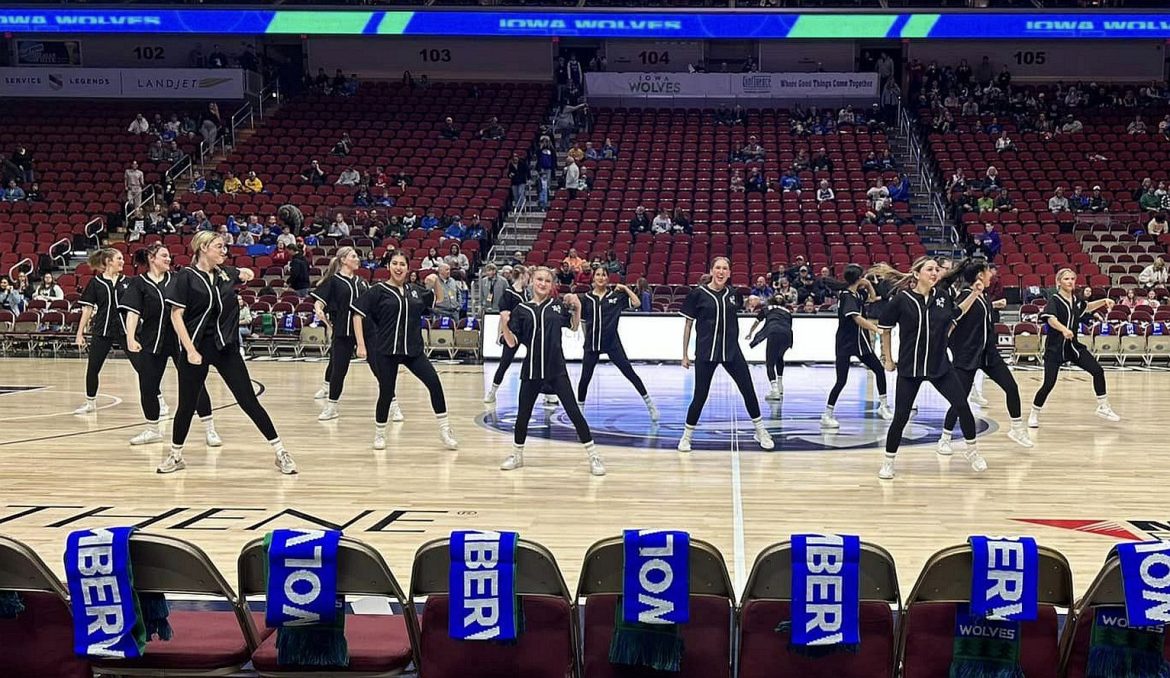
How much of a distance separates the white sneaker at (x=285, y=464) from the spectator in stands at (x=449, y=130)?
2034 cm

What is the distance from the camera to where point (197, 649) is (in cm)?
361

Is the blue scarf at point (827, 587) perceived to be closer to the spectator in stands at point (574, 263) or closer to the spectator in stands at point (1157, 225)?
the spectator in stands at point (574, 263)

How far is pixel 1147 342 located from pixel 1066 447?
373 inches

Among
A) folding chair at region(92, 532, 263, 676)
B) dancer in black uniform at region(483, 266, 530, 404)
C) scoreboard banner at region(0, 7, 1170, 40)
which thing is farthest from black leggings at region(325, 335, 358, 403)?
scoreboard banner at region(0, 7, 1170, 40)

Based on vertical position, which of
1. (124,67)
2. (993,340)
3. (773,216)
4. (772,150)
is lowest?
(993,340)

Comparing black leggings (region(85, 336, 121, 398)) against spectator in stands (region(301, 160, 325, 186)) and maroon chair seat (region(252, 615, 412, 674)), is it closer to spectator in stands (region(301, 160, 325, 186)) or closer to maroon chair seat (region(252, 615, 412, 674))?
maroon chair seat (region(252, 615, 412, 674))

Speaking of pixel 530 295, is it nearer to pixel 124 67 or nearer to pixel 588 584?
pixel 588 584

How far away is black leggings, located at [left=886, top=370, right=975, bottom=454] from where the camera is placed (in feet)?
26.7

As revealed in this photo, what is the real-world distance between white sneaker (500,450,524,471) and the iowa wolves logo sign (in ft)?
12.1

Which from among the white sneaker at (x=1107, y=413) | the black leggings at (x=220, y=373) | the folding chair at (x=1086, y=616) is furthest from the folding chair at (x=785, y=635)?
the white sneaker at (x=1107, y=413)

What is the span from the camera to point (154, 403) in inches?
365

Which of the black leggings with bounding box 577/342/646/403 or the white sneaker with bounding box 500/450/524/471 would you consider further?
the black leggings with bounding box 577/342/646/403

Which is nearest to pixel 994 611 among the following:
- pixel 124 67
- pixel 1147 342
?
pixel 1147 342

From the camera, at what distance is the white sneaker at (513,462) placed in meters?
8.59
